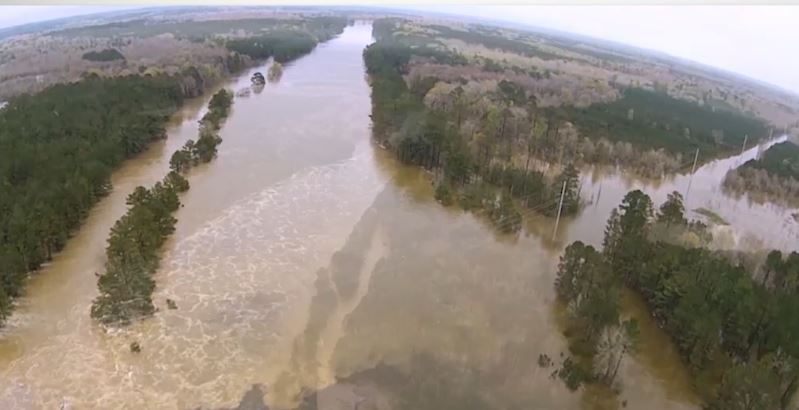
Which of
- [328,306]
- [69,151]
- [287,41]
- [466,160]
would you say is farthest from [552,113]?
[69,151]

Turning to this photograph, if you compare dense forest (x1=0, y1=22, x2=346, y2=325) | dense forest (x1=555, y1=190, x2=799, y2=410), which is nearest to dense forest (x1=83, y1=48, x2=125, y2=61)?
dense forest (x1=0, y1=22, x2=346, y2=325)

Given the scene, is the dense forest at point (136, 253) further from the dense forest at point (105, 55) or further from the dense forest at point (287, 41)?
the dense forest at point (287, 41)

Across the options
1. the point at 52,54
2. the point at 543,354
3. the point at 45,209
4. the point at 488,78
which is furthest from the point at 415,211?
the point at 52,54

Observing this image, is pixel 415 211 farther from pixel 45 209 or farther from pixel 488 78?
pixel 488 78

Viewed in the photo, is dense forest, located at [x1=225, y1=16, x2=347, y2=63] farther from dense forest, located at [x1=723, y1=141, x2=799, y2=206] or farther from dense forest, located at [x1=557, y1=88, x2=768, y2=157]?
dense forest, located at [x1=723, y1=141, x2=799, y2=206]

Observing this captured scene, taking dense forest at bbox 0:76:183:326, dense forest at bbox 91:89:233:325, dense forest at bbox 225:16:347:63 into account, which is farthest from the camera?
dense forest at bbox 225:16:347:63

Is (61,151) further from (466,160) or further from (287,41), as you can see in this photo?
(287,41)
